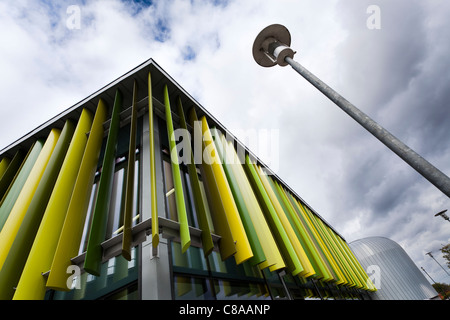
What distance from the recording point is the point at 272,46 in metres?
5.74

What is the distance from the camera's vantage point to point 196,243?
3.80m

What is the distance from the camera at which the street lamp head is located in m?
5.35

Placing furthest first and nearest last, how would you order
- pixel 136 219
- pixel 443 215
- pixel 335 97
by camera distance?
pixel 443 215, pixel 136 219, pixel 335 97

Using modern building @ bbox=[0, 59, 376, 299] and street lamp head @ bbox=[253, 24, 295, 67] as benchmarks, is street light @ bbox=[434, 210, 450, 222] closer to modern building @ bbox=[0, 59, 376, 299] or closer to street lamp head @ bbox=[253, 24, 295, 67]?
modern building @ bbox=[0, 59, 376, 299]

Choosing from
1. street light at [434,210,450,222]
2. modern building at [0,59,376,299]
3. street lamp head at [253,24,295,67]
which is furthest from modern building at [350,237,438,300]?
street lamp head at [253,24,295,67]

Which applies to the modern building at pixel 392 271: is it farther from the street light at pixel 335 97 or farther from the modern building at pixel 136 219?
the street light at pixel 335 97

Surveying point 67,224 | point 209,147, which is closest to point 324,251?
point 209,147

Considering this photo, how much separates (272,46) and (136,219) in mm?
5305

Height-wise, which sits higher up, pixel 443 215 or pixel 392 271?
pixel 443 215

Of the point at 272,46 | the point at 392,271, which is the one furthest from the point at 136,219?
the point at 392,271

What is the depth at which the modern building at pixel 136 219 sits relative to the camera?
319 centimetres

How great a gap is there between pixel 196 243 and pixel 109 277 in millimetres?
1443

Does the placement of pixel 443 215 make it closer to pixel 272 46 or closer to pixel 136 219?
pixel 272 46
